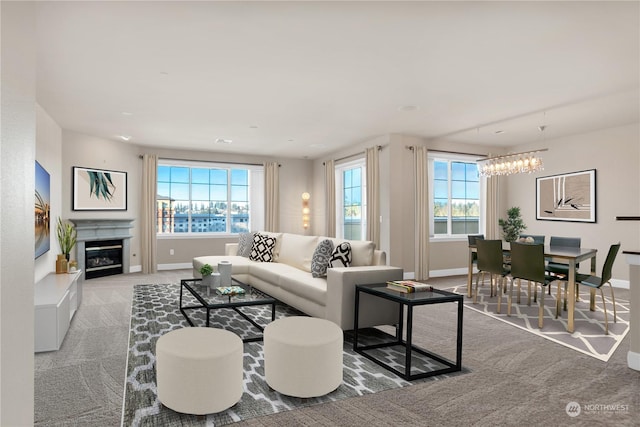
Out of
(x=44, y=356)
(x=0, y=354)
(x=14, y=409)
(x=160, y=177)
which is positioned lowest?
(x=44, y=356)

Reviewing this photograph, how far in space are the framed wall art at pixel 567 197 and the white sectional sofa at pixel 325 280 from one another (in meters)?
4.62

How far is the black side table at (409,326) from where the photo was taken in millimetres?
2760

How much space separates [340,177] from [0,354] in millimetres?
7560

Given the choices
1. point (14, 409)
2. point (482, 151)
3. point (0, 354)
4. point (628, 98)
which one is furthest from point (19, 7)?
point (482, 151)

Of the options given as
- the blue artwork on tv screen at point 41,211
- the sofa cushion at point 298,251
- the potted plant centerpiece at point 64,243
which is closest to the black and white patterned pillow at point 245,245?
the sofa cushion at point 298,251

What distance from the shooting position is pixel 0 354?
51.9 inches

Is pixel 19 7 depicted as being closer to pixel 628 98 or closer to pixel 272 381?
pixel 272 381

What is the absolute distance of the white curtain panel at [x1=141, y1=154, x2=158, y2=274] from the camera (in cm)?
764

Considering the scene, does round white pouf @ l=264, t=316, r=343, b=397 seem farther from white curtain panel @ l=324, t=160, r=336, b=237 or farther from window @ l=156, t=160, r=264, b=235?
window @ l=156, t=160, r=264, b=235

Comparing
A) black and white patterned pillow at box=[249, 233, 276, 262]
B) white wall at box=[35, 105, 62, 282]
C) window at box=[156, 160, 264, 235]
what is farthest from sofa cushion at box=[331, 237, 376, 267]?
window at box=[156, 160, 264, 235]

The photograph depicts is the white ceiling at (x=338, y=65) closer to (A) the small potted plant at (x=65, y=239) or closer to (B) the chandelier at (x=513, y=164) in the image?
(B) the chandelier at (x=513, y=164)

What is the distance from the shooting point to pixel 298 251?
5285mm

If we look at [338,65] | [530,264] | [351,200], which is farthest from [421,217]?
[338,65]

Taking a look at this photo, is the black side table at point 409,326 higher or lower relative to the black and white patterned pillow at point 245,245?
lower
